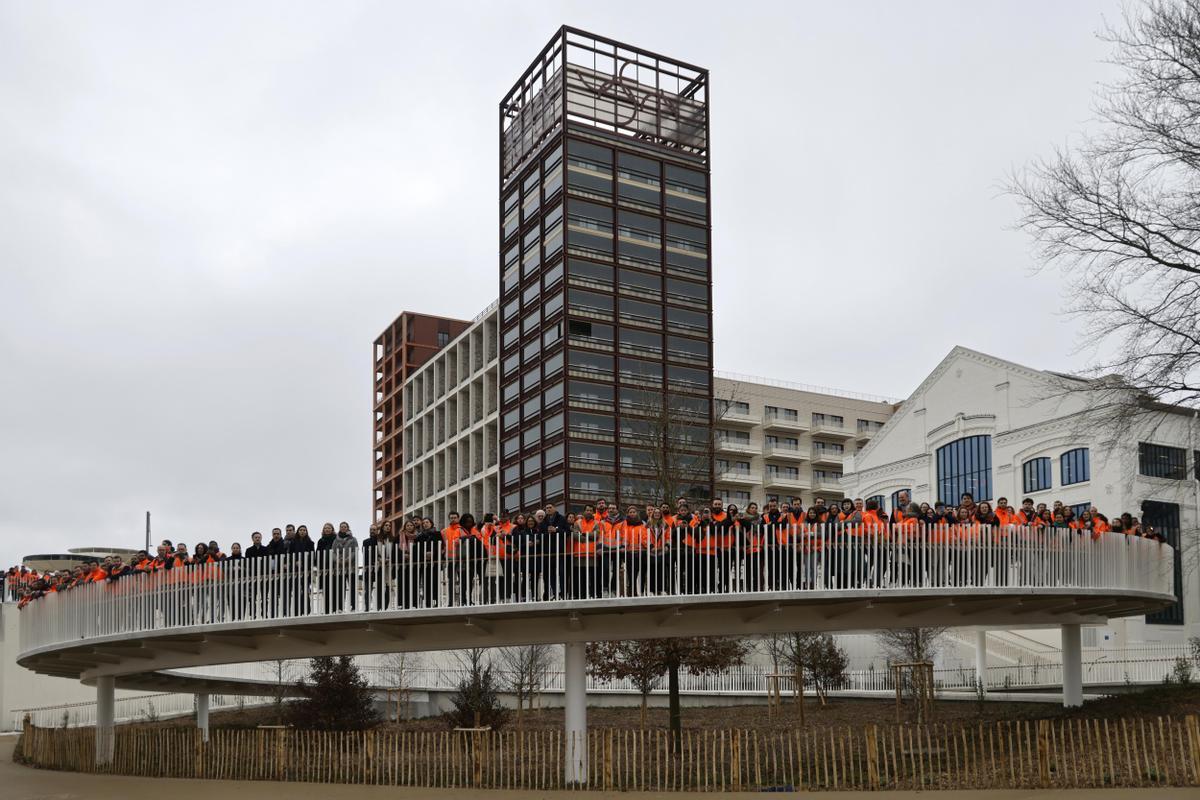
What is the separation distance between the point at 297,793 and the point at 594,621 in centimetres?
661

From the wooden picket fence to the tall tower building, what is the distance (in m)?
52.5

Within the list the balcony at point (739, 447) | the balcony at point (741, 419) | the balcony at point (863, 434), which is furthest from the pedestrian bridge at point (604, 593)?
the balcony at point (863, 434)

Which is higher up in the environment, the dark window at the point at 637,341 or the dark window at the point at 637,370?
the dark window at the point at 637,341

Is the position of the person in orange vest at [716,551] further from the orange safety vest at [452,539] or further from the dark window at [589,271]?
the dark window at [589,271]

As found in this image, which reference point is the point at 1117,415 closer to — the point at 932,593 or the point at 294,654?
the point at 932,593

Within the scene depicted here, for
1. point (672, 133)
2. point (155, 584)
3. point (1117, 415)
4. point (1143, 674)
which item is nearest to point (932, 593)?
point (1117, 415)

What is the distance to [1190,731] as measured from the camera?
2206cm

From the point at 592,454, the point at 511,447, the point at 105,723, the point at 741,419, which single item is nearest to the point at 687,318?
the point at 592,454

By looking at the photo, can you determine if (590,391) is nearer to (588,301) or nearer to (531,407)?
(531,407)

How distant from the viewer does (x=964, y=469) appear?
59062mm

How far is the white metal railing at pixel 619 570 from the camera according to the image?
23750mm

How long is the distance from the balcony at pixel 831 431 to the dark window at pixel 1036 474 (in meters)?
51.9

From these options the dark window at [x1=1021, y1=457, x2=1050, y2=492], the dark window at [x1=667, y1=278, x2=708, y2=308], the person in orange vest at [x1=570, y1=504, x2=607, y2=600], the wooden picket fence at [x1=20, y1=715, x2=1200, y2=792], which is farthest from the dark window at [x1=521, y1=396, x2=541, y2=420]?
the person in orange vest at [x1=570, y1=504, x2=607, y2=600]

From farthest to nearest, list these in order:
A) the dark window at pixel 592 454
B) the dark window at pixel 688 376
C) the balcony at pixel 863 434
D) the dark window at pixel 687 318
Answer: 1. the balcony at pixel 863 434
2. the dark window at pixel 687 318
3. the dark window at pixel 688 376
4. the dark window at pixel 592 454
